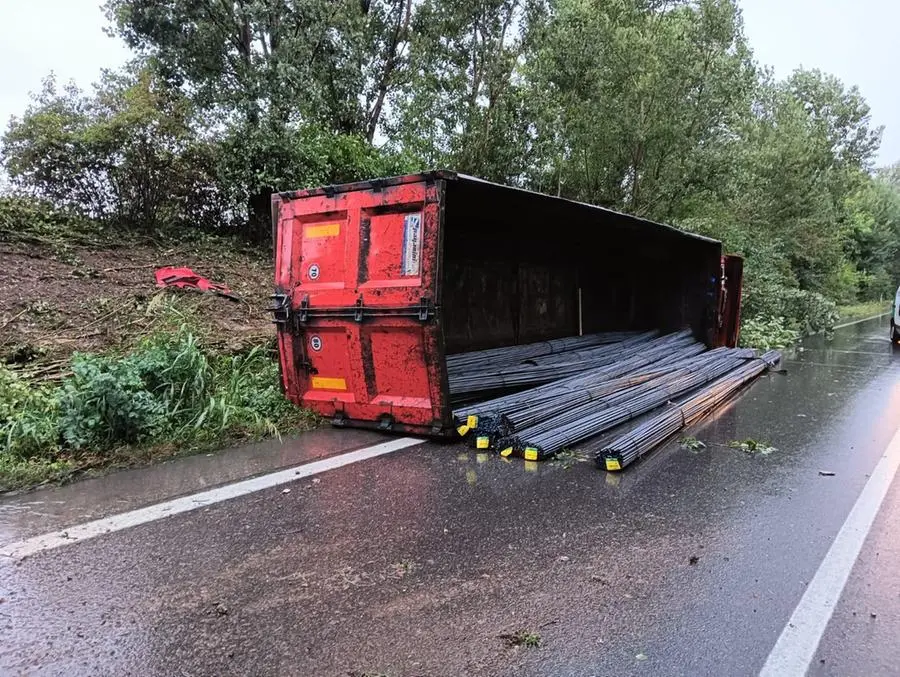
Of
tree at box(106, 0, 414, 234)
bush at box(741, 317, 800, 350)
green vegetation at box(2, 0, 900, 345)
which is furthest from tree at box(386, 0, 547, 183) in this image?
bush at box(741, 317, 800, 350)

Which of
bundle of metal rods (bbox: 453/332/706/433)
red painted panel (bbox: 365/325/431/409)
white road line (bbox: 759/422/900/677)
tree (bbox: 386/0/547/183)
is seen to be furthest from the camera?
tree (bbox: 386/0/547/183)

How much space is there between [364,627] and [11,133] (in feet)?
33.6

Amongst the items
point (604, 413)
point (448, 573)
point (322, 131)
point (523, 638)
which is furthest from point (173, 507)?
point (322, 131)

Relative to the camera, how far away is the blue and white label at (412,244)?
4760 mm

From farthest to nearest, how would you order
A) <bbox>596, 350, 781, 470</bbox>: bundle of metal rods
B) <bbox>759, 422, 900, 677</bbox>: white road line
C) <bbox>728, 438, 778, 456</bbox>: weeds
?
1. <bbox>728, 438, 778, 456</bbox>: weeds
2. <bbox>596, 350, 781, 470</bbox>: bundle of metal rods
3. <bbox>759, 422, 900, 677</bbox>: white road line

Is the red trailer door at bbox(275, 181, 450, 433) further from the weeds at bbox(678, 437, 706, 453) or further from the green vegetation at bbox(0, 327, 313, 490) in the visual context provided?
the weeds at bbox(678, 437, 706, 453)

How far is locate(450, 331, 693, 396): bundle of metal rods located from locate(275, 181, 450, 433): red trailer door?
1.02 m

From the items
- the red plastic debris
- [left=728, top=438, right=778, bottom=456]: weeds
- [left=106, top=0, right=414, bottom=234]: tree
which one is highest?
[left=106, top=0, right=414, bottom=234]: tree

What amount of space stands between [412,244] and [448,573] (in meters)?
2.81

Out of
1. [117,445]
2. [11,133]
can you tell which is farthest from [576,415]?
[11,133]

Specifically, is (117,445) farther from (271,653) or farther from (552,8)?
(552,8)

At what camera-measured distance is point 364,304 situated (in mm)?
4984

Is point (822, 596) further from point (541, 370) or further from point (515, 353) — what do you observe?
point (515, 353)

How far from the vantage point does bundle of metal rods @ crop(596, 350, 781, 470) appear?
4367 mm
